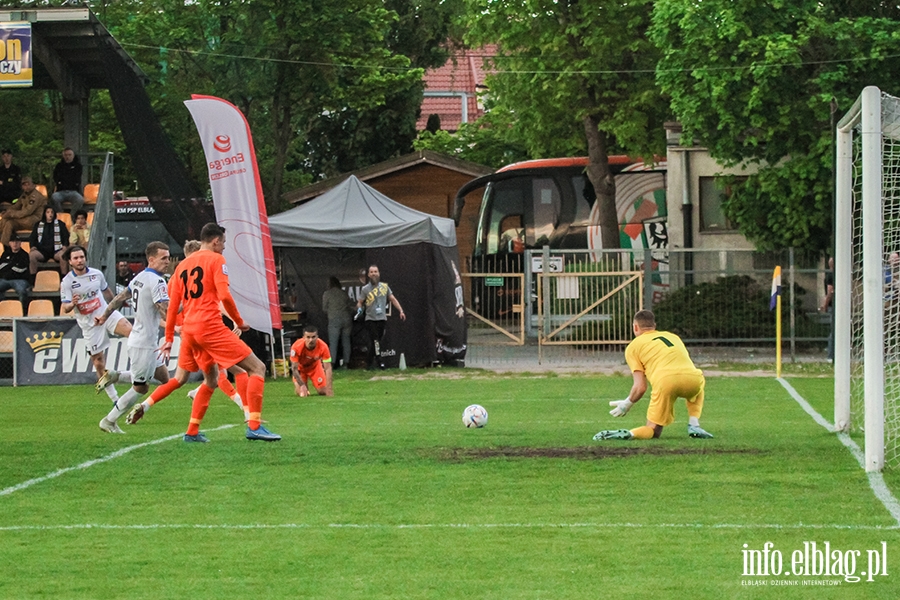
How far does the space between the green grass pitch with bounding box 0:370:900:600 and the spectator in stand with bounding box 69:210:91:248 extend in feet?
34.9

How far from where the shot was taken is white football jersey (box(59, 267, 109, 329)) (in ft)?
56.8

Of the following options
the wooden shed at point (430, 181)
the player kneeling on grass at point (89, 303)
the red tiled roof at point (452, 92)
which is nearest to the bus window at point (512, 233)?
the wooden shed at point (430, 181)

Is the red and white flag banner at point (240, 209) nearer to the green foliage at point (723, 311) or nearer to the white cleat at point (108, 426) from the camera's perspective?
the white cleat at point (108, 426)

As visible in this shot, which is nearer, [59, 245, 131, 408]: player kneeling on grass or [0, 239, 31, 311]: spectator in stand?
[59, 245, 131, 408]: player kneeling on grass

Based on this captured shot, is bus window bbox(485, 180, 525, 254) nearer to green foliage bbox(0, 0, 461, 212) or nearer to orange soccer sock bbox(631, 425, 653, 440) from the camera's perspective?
green foliage bbox(0, 0, 461, 212)

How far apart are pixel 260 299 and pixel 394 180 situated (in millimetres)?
24456

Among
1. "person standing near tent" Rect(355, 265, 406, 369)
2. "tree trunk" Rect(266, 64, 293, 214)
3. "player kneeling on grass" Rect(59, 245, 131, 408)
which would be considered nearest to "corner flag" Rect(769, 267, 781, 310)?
"person standing near tent" Rect(355, 265, 406, 369)

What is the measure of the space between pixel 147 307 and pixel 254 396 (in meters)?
2.96

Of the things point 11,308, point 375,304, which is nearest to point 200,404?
point 375,304

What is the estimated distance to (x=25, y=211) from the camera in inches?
1059

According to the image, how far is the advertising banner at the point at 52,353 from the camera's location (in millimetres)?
22562

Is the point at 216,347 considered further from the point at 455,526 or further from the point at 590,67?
the point at 590,67

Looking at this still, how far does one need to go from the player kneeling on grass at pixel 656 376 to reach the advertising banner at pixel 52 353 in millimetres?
12595

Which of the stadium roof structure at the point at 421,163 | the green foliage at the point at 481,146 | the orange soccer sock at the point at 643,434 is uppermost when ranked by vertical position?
the green foliage at the point at 481,146
